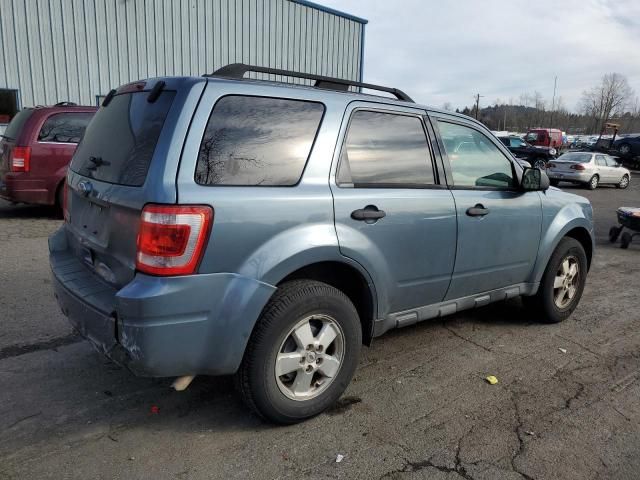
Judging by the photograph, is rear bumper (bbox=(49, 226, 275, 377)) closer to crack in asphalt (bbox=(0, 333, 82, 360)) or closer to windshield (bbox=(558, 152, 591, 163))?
crack in asphalt (bbox=(0, 333, 82, 360))

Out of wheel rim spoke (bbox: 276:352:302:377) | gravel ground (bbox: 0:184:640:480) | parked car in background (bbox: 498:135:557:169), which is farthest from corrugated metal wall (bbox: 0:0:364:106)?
wheel rim spoke (bbox: 276:352:302:377)

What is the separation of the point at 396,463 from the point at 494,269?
1.86 m

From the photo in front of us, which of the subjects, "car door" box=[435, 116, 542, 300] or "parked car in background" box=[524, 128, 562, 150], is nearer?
"car door" box=[435, 116, 542, 300]

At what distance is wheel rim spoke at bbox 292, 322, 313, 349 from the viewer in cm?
284

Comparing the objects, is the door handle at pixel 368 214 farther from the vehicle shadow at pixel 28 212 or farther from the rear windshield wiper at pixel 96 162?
the vehicle shadow at pixel 28 212

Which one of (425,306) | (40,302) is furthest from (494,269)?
(40,302)

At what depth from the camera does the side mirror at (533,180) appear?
404cm

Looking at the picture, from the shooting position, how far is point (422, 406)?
3.20m

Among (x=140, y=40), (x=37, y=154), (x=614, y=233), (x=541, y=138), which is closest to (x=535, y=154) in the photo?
(x=541, y=138)

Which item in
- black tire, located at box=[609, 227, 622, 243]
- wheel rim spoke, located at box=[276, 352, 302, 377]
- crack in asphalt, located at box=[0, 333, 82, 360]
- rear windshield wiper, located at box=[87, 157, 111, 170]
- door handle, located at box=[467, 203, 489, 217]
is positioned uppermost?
rear windshield wiper, located at box=[87, 157, 111, 170]

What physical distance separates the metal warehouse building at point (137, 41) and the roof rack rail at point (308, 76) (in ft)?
43.5

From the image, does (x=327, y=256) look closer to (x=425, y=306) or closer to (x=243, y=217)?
(x=243, y=217)

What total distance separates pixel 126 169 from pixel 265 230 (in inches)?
30.9

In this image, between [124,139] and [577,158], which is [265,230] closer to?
[124,139]
